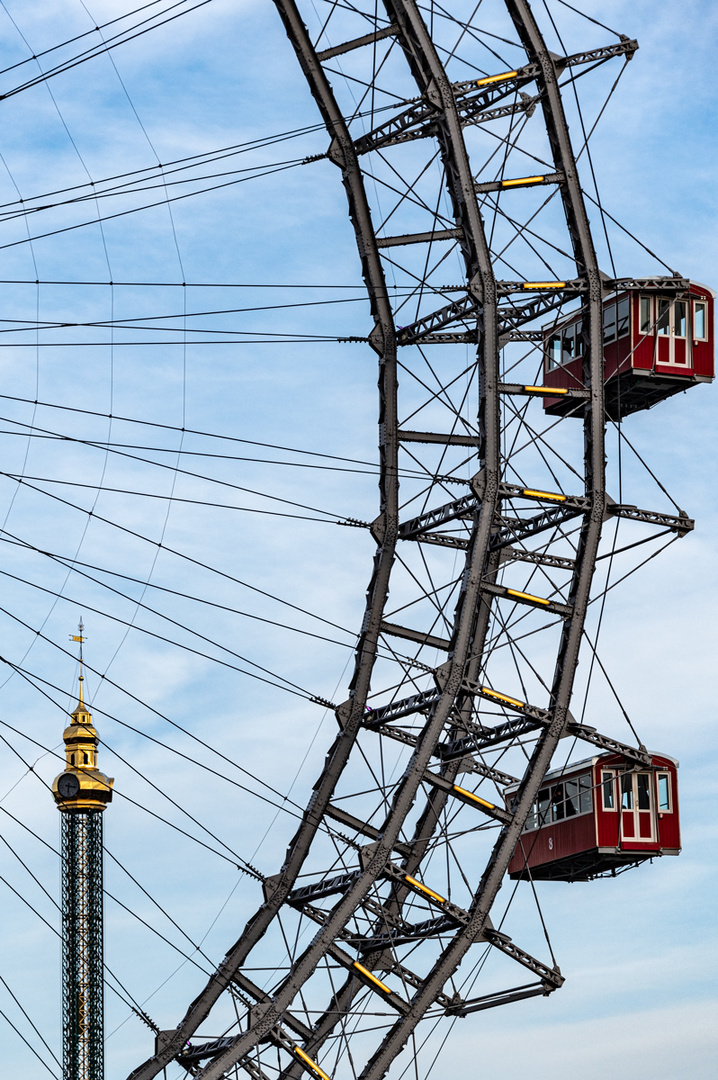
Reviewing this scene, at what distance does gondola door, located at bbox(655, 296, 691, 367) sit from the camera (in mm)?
41000

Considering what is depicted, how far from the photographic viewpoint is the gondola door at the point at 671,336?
41000 millimetres

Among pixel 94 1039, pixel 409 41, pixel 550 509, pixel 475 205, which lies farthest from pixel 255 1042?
pixel 94 1039

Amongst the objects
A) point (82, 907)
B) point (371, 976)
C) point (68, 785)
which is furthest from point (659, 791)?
point (82, 907)

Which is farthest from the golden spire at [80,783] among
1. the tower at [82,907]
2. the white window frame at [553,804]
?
the white window frame at [553,804]

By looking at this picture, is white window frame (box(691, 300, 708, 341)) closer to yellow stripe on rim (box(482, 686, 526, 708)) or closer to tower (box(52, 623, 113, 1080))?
yellow stripe on rim (box(482, 686, 526, 708))

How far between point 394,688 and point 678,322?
32.8ft

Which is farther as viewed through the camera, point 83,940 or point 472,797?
point 83,940

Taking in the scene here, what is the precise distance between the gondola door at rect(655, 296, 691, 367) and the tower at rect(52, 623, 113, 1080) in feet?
375

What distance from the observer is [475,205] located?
38.0 m

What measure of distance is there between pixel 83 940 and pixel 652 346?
12843cm

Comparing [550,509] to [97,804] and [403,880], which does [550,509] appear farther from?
[97,804]

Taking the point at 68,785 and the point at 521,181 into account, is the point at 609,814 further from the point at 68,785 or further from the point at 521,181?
the point at 68,785

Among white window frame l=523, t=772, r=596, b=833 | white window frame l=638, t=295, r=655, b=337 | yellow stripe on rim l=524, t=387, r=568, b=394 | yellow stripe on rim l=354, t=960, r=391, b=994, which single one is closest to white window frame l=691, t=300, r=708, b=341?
white window frame l=638, t=295, r=655, b=337

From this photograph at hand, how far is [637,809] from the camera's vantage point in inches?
1635
